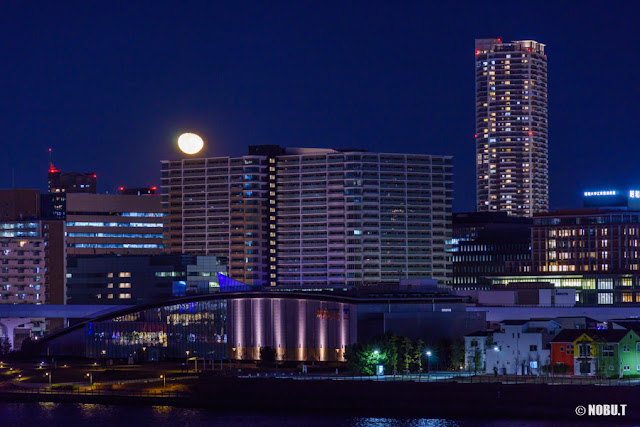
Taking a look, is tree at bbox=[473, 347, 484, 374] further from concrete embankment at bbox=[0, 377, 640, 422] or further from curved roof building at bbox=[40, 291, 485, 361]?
concrete embankment at bbox=[0, 377, 640, 422]

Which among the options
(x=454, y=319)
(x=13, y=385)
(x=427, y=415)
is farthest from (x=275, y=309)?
(x=427, y=415)

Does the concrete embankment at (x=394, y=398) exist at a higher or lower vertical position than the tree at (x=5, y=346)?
lower

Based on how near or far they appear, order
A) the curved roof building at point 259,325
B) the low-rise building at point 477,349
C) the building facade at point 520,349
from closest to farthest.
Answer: the building facade at point 520,349 < the low-rise building at point 477,349 < the curved roof building at point 259,325

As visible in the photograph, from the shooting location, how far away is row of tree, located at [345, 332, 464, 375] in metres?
138

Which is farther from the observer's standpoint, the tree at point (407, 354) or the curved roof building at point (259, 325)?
the curved roof building at point (259, 325)

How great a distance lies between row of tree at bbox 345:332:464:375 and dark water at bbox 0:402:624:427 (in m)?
17.9

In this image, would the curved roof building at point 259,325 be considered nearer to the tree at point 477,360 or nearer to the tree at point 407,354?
the tree at point 407,354

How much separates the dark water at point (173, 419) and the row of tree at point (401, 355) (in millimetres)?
17933

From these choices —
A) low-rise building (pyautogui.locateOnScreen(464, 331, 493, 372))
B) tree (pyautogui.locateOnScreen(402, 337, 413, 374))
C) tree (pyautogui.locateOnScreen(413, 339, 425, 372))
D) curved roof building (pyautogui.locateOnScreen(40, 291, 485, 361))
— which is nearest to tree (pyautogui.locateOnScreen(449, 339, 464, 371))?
low-rise building (pyautogui.locateOnScreen(464, 331, 493, 372))

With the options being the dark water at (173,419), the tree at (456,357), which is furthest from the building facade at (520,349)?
the dark water at (173,419)

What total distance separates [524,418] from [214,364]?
56.6 meters

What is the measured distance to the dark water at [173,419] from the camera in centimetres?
11562

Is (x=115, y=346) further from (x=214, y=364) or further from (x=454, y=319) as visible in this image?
(x=454, y=319)

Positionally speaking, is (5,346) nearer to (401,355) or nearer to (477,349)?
(401,355)
